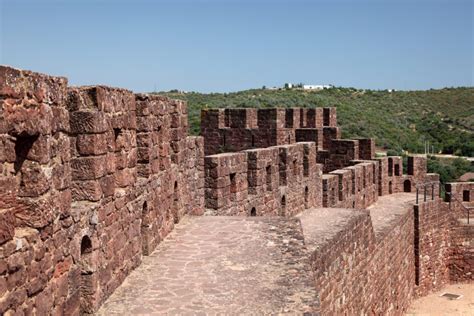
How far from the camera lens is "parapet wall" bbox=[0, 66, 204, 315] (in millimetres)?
4625

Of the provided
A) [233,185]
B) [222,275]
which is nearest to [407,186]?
[233,185]

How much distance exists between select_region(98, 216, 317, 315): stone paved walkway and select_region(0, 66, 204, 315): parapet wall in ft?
0.85

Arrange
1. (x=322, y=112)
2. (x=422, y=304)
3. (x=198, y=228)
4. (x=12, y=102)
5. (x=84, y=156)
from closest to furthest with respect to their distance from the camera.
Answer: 1. (x=12, y=102)
2. (x=84, y=156)
3. (x=198, y=228)
4. (x=422, y=304)
5. (x=322, y=112)

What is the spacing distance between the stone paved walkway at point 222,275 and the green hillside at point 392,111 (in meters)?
19.8

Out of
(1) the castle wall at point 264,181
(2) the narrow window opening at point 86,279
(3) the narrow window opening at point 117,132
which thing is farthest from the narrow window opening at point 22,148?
(1) the castle wall at point 264,181

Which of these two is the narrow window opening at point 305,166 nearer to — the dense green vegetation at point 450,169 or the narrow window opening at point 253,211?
the narrow window opening at point 253,211

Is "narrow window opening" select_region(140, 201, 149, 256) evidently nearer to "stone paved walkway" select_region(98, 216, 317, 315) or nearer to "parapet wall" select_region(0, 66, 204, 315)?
"parapet wall" select_region(0, 66, 204, 315)

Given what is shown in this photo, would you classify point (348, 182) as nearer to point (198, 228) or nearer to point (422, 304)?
point (422, 304)

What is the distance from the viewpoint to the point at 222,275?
24.0ft

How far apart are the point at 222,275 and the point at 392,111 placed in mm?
59684

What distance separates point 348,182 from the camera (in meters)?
17.8

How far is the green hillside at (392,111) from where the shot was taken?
45.4 meters

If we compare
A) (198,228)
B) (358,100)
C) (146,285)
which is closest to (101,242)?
(146,285)

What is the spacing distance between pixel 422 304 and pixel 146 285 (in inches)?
550
